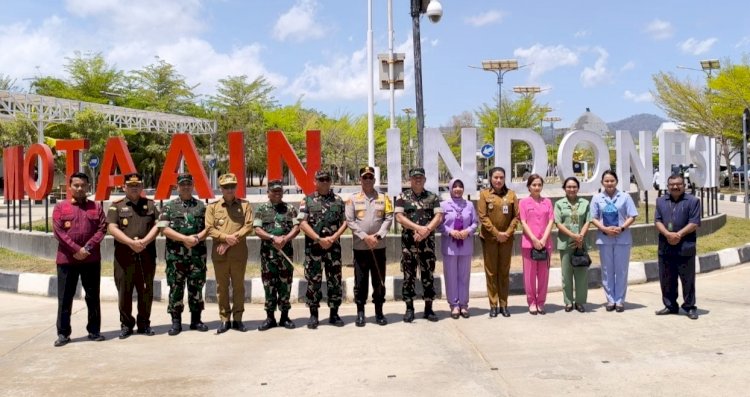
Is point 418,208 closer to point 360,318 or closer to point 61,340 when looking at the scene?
point 360,318

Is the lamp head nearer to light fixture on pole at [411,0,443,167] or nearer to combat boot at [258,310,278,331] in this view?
light fixture on pole at [411,0,443,167]

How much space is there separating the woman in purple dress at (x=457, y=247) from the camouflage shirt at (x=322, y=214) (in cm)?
106

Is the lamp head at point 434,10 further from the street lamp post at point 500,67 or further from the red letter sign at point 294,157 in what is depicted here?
the street lamp post at point 500,67

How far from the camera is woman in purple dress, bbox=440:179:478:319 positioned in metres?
6.08

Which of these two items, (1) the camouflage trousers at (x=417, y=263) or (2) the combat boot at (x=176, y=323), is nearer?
(2) the combat boot at (x=176, y=323)

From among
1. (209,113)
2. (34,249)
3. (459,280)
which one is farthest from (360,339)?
(209,113)

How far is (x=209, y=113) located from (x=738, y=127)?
3512cm

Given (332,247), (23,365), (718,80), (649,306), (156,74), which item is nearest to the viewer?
(23,365)

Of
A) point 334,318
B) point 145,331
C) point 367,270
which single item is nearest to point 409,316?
point 367,270

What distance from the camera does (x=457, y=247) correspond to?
6.08 meters

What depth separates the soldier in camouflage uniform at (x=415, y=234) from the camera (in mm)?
5934

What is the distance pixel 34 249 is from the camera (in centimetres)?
1072

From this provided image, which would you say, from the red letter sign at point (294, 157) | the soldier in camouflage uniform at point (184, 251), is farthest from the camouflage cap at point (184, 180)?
the red letter sign at point (294, 157)

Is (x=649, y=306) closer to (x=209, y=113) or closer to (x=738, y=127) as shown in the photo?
(x=738, y=127)
